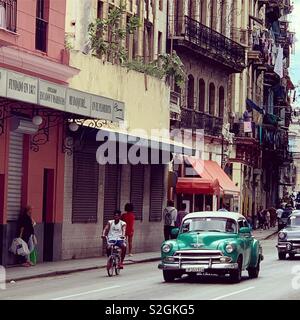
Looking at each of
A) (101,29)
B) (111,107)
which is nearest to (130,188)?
(101,29)

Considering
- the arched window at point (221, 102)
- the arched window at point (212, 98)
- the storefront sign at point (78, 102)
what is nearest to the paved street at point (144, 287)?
the storefront sign at point (78, 102)

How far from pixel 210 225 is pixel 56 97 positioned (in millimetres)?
5448

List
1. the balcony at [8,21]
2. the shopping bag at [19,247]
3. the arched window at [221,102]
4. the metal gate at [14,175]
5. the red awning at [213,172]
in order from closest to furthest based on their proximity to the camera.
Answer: the balcony at [8,21] < the shopping bag at [19,247] < the metal gate at [14,175] < the red awning at [213,172] < the arched window at [221,102]

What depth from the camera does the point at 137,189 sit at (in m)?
46.0

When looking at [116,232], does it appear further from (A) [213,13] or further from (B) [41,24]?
(A) [213,13]

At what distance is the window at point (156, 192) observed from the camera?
157 feet

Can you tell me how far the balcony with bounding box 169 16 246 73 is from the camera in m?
57.9

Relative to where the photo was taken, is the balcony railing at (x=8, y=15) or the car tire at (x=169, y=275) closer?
the car tire at (x=169, y=275)

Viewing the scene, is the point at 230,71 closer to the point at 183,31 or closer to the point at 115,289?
the point at 183,31

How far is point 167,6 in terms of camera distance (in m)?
57.4

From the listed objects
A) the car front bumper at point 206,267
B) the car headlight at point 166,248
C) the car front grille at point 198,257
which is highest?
the car headlight at point 166,248

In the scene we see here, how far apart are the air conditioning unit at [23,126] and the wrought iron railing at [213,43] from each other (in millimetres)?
23184

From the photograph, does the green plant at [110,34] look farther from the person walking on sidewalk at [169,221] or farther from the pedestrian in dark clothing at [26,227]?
the pedestrian in dark clothing at [26,227]

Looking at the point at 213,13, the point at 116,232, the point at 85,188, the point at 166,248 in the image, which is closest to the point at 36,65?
the point at 116,232
